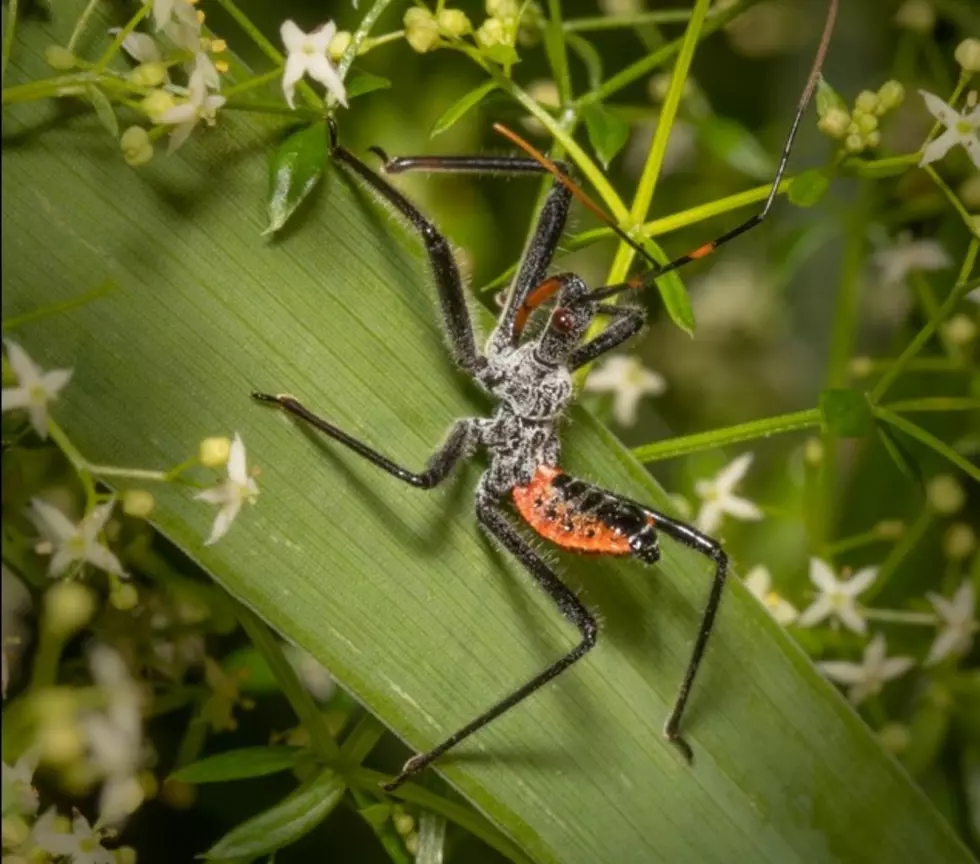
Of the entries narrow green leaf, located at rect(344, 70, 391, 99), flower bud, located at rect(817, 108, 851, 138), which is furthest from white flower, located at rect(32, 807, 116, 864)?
flower bud, located at rect(817, 108, 851, 138)

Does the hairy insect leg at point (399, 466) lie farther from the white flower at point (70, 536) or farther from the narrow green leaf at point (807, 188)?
the narrow green leaf at point (807, 188)

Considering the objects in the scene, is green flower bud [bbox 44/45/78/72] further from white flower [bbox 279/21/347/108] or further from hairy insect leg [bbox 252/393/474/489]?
hairy insect leg [bbox 252/393/474/489]

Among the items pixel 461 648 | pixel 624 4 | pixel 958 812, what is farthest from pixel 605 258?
pixel 958 812

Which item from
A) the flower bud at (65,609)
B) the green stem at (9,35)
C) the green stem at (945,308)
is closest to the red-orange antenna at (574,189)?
the green stem at (945,308)

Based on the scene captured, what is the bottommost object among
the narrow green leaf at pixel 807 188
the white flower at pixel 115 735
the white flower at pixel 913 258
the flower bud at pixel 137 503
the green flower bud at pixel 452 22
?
the white flower at pixel 115 735

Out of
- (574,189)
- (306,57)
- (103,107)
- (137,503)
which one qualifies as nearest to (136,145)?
(103,107)

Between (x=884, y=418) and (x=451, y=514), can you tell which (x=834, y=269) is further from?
(x=451, y=514)
